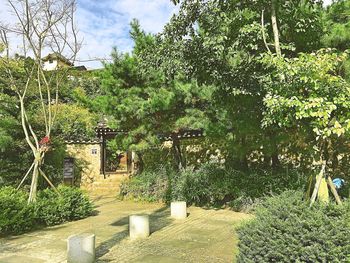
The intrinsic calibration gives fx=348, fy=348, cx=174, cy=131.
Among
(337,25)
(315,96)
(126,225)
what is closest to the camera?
(315,96)

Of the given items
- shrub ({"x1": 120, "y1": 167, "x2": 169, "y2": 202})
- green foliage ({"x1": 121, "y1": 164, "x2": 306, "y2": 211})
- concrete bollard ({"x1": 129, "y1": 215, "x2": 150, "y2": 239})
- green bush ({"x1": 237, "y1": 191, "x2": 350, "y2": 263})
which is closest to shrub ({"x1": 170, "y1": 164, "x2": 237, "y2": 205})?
green foliage ({"x1": 121, "y1": 164, "x2": 306, "y2": 211})

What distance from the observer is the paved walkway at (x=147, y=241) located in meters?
5.61

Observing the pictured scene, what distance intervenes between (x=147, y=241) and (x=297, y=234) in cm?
341

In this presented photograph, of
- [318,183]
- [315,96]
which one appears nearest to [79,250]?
[318,183]

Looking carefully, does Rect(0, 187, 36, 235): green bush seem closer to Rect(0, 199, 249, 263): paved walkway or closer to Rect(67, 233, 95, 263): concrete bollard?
Rect(0, 199, 249, 263): paved walkway

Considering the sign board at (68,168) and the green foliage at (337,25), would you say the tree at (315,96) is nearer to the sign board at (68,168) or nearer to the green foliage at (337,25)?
the green foliage at (337,25)

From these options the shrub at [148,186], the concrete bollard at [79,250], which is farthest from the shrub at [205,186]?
the concrete bollard at [79,250]

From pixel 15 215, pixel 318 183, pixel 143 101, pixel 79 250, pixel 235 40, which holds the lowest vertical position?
pixel 79 250

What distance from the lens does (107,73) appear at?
35.3ft

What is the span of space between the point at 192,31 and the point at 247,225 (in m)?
3.42

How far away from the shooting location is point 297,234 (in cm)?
382

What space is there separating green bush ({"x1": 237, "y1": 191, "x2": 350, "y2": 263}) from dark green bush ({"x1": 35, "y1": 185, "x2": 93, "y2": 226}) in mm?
5225

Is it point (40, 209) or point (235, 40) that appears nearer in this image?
point (235, 40)

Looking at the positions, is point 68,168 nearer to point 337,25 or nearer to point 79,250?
point 79,250
